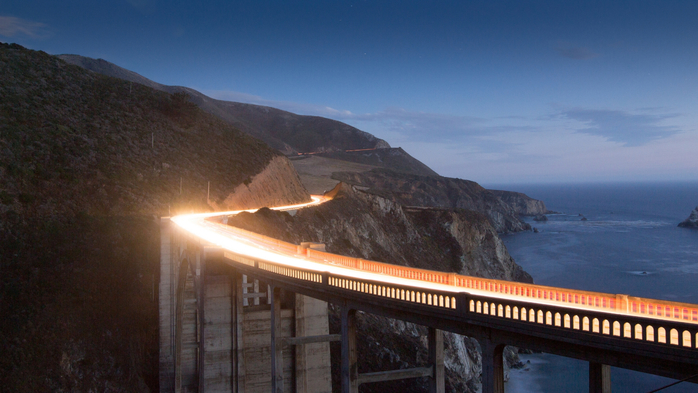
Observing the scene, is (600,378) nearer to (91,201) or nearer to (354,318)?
(354,318)

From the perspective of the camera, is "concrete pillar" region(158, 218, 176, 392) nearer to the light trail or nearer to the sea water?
the light trail

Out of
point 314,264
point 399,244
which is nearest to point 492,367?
point 314,264

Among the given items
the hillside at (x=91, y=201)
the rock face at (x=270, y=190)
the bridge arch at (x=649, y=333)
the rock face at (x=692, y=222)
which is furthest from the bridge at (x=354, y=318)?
the rock face at (x=692, y=222)

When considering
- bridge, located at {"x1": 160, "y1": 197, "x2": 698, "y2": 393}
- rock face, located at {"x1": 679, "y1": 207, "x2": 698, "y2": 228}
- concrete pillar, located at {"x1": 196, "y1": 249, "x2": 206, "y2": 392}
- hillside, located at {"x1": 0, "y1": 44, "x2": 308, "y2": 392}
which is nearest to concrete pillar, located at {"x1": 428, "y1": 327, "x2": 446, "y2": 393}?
bridge, located at {"x1": 160, "y1": 197, "x2": 698, "y2": 393}

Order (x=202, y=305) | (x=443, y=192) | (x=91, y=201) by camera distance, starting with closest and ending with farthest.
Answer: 1. (x=202, y=305)
2. (x=91, y=201)
3. (x=443, y=192)

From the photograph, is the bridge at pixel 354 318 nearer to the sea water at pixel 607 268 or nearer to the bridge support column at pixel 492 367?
the bridge support column at pixel 492 367

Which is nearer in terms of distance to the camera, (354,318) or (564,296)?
(564,296)
